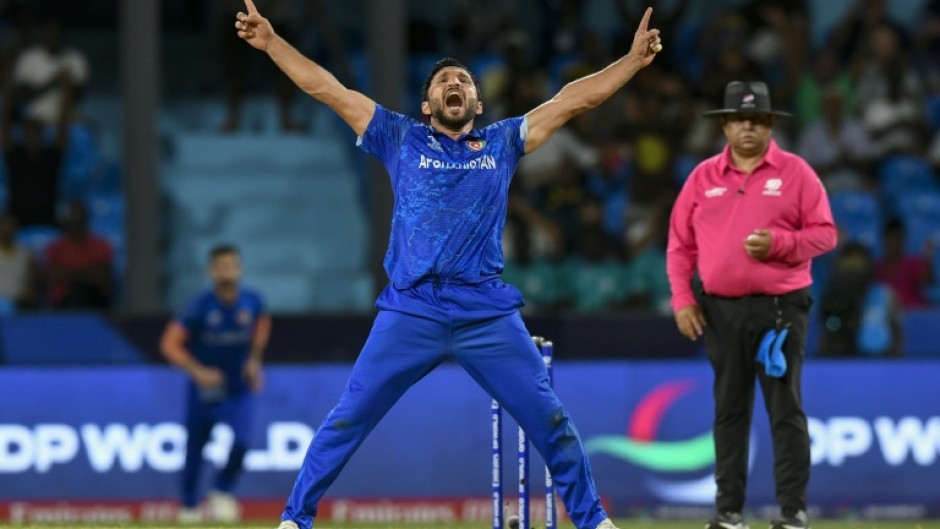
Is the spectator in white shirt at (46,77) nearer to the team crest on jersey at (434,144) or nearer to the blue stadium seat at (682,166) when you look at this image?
the blue stadium seat at (682,166)

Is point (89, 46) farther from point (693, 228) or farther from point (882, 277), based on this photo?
point (693, 228)

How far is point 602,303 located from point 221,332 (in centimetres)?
338

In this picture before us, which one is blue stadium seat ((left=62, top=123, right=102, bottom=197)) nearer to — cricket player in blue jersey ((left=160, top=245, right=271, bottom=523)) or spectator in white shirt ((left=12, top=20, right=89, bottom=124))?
spectator in white shirt ((left=12, top=20, right=89, bottom=124))

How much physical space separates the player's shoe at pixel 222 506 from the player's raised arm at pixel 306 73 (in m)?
5.56

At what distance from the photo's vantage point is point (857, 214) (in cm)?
1667

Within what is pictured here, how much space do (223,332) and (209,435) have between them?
751 mm

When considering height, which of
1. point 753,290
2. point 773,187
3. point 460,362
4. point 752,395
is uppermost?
point 773,187

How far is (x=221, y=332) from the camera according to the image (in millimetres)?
13531

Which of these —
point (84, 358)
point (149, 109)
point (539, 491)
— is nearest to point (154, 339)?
point (84, 358)

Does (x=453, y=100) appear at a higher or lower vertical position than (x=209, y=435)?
higher

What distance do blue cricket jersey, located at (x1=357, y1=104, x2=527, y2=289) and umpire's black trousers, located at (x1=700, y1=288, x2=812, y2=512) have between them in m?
1.70

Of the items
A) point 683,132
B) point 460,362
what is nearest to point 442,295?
point 460,362

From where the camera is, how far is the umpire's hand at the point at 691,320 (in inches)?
368

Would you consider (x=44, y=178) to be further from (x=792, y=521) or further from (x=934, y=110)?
(x=792, y=521)
